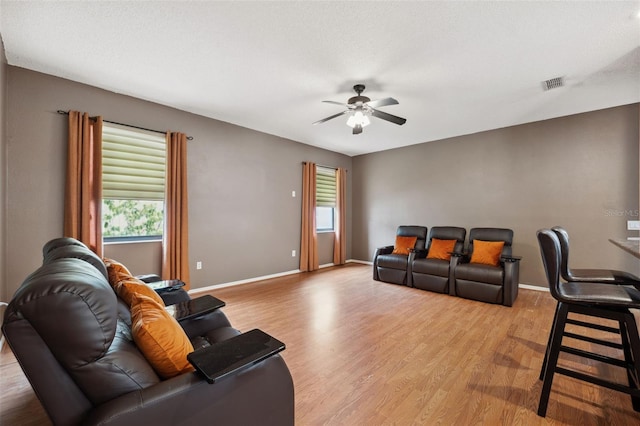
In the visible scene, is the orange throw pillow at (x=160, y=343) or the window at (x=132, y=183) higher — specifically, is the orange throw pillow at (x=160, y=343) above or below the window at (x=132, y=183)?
below

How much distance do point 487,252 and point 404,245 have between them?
4.54 feet

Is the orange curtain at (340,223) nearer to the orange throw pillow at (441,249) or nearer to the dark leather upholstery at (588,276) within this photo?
the orange throw pillow at (441,249)

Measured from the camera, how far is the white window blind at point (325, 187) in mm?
6266

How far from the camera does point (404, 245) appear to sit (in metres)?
5.18

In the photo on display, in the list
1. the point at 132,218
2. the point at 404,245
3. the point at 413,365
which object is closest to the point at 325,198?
the point at 404,245

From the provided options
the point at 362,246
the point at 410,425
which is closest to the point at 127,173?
the point at 410,425

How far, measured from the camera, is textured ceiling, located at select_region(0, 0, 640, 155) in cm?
208

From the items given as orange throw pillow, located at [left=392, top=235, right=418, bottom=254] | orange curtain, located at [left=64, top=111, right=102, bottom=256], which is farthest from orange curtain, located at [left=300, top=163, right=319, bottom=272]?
orange curtain, located at [left=64, top=111, right=102, bottom=256]

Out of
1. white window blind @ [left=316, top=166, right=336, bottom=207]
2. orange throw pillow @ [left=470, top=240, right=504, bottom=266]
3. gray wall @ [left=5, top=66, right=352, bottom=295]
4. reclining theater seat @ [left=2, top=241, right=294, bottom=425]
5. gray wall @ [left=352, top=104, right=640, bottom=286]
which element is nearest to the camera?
reclining theater seat @ [left=2, top=241, right=294, bottom=425]

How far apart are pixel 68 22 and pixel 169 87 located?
1.14 metres

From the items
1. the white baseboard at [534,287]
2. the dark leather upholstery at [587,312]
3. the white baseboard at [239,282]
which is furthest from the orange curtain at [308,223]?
the dark leather upholstery at [587,312]

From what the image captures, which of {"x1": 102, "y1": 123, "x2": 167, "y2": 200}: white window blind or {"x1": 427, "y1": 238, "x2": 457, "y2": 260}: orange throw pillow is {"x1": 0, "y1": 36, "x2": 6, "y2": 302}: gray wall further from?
{"x1": 427, "y1": 238, "x2": 457, "y2": 260}: orange throw pillow

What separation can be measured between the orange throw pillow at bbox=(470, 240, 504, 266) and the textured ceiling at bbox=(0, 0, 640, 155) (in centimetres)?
196

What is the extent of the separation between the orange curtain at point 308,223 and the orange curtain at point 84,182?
3350mm
